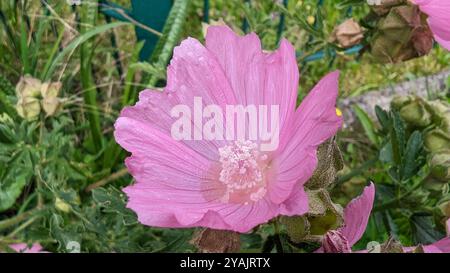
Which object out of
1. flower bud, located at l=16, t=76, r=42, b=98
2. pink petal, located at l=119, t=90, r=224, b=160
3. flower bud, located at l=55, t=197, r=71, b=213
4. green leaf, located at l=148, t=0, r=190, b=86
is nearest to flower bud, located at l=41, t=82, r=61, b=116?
flower bud, located at l=16, t=76, r=42, b=98

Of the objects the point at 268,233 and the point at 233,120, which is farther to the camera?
the point at 268,233

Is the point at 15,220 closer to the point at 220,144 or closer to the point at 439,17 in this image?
the point at 220,144

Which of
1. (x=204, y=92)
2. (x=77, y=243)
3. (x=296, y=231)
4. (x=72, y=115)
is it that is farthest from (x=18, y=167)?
(x=296, y=231)


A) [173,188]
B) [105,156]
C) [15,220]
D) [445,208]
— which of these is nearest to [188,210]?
[173,188]

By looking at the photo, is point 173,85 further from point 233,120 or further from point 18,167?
point 18,167

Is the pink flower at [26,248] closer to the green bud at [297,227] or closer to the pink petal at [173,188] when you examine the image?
the pink petal at [173,188]
